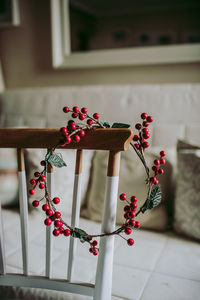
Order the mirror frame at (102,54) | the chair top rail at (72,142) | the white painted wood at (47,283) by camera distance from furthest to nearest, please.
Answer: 1. the mirror frame at (102,54)
2. the white painted wood at (47,283)
3. the chair top rail at (72,142)

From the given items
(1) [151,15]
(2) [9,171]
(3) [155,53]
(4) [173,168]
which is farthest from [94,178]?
(1) [151,15]

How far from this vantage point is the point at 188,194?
108cm

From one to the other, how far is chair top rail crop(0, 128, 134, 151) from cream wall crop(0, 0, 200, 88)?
3.90 ft

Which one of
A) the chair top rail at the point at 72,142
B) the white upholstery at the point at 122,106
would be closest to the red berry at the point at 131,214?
the chair top rail at the point at 72,142

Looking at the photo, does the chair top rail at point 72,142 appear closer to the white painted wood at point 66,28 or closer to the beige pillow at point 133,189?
the beige pillow at point 133,189

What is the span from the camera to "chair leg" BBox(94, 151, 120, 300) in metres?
0.61

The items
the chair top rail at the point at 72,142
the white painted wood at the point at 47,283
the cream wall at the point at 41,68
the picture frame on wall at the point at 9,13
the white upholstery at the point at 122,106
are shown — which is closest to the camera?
the chair top rail at the point at 72,142

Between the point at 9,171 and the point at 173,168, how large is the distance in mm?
806

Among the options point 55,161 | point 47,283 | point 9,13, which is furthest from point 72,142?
point 9,13

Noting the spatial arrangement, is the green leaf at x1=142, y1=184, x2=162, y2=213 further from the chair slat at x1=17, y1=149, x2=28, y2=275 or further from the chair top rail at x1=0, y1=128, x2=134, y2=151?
the chair slat at x1=17, y1=149, x2=28, y2=275

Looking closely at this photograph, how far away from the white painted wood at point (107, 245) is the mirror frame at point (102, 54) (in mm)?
1197

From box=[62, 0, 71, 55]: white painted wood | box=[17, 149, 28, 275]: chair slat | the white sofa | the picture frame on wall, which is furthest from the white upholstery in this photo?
box=[17, 149, 28, 275]: chair slat

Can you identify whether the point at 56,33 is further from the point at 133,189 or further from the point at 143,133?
the point at 143,133

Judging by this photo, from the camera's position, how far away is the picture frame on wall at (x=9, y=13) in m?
1.92
